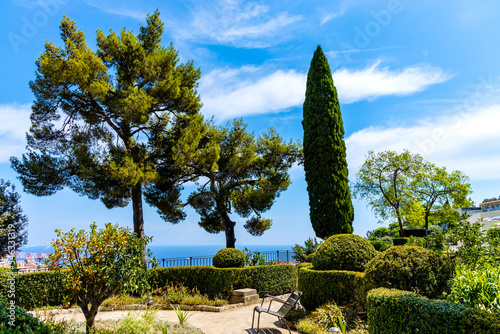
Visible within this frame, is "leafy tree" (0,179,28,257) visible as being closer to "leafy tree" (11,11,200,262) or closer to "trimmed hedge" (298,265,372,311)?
"leafy tree" (11,11,200,262)

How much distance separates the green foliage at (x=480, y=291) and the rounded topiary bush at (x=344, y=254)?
2.90 m

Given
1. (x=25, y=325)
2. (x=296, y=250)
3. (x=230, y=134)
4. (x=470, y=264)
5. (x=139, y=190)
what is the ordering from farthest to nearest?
(x=230, y=134) → (x=296, y=250) → (x=139, y=190) → (x=470, y=264) → (x=25, y=325)

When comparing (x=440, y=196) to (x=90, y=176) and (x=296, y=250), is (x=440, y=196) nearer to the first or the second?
(x=296, y=250)

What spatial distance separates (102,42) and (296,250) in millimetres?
12159

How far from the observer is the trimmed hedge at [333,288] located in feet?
21.4

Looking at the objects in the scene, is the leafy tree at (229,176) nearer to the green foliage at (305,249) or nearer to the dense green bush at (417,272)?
the green foliage at (305,249)

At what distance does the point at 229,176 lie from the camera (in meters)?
16.4

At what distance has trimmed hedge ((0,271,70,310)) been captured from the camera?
9.20m

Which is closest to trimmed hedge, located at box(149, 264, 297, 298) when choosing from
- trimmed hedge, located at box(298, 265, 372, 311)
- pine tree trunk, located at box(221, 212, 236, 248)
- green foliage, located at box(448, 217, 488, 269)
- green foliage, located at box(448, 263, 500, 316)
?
trimmed hedge, located at box(298, 265, 372, 311)

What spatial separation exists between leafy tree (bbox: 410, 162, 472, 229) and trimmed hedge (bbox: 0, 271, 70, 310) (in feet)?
68.1

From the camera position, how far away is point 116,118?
13.5 m

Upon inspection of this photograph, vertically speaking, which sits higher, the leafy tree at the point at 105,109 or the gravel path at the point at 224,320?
the leafy tree at the point at 105,109

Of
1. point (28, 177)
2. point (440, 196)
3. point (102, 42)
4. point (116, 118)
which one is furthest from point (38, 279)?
point (440, 196)

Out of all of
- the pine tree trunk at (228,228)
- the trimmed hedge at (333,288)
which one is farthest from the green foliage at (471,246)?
the pine tree trunk at (228,228)
